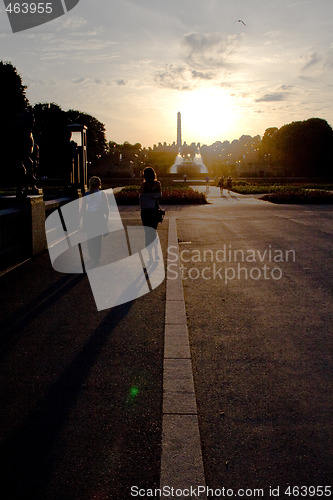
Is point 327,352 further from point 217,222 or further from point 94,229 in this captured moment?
point 217,222

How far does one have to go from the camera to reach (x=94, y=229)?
9250mm

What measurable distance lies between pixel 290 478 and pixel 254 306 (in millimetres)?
3663

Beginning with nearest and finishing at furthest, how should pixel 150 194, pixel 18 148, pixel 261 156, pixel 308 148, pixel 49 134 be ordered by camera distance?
pixel 150 194
pixel 18 148
pixel 49 134
pixel 308 148
pixel 261 156

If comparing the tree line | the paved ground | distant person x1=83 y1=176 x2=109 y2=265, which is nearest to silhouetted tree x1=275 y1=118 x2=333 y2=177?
the tree line

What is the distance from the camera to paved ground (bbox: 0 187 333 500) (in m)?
2.64

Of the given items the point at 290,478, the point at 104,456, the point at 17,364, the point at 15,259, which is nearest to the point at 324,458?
the point at 290,478

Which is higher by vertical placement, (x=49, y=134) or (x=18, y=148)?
(x=49, y=134)

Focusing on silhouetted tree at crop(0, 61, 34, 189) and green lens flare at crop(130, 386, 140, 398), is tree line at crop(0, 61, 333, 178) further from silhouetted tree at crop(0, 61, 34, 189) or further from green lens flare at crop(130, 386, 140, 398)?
green lens flare at crop(130, 386, 140, 398)

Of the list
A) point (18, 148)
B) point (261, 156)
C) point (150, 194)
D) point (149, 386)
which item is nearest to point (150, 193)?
point (150, 194)

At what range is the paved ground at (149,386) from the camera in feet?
8.68

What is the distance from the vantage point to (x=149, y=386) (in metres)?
3.72

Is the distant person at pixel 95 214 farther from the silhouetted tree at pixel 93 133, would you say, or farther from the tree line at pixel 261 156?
the silhouetted tree at pixel 93 133

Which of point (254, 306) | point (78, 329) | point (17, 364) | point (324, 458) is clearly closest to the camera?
point (324, 458)

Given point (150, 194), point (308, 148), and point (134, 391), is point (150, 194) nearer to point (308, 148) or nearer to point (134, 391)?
point (134, 391)
